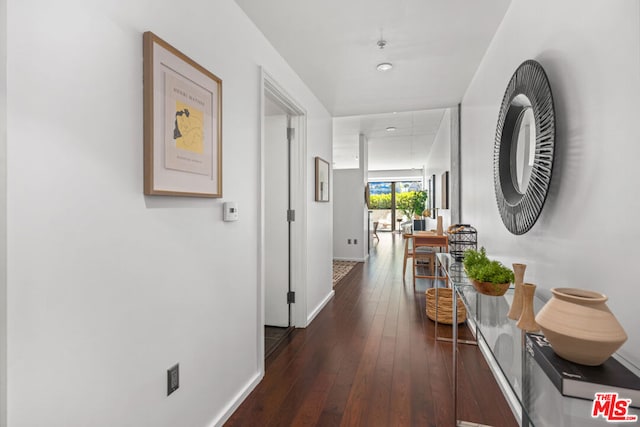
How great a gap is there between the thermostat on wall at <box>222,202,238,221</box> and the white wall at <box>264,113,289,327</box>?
1.31 m

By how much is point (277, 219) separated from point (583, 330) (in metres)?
2.69

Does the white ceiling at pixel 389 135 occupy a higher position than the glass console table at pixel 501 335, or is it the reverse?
the white ceiling at pixel 389 135

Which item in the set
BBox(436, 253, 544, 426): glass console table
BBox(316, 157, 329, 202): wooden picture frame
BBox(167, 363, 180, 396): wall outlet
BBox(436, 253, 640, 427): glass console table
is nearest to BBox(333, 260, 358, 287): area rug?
BBox(316, 157, 329, 202): wooden picture frame

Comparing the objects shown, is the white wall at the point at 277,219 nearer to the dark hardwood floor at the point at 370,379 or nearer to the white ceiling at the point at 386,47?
the dark hardwood floor at the point at 370,379

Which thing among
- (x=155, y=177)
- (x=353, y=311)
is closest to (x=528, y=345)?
(x=155, y=177)

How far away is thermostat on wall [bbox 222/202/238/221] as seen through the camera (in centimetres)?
183

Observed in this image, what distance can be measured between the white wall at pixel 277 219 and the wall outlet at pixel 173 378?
1781 mm

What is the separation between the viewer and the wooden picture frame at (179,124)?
1271mm

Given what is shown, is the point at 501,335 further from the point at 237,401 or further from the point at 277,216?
the point at 277,216

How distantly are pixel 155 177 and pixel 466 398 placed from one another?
213 centimetres

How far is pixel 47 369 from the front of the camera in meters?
0.94

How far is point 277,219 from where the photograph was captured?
3262 millimetres

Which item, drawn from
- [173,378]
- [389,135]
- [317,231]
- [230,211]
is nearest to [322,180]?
[317,231]

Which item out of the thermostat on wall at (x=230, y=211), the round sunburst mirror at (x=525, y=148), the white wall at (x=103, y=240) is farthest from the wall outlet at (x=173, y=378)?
the round sunburst mirror at (x=525, y=148)
